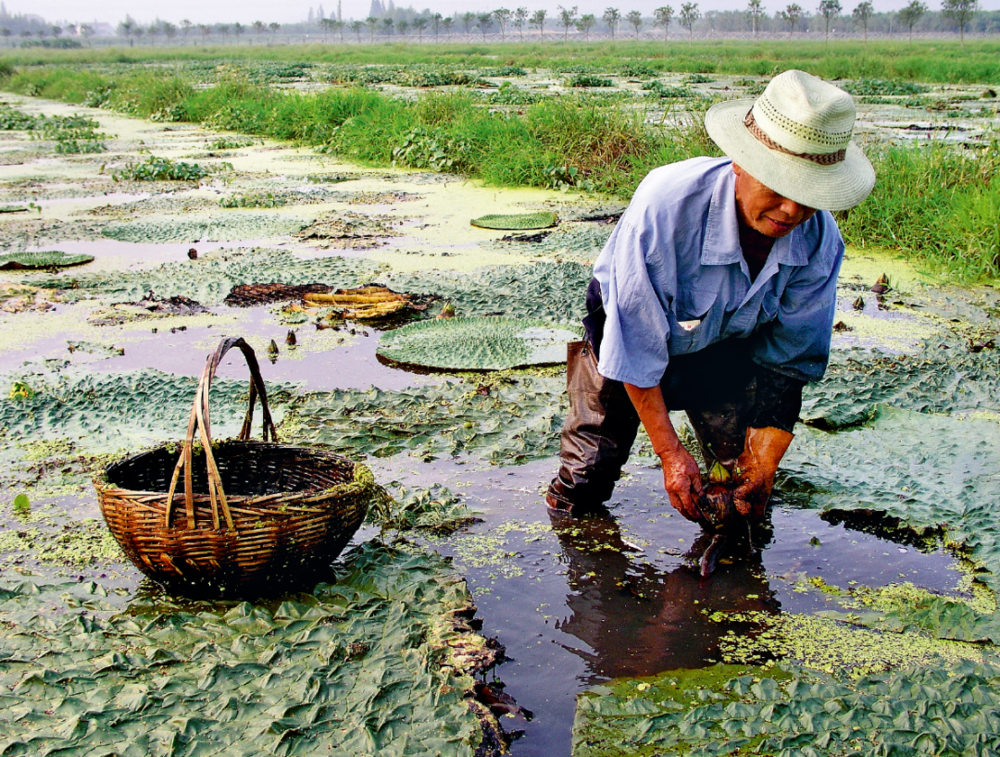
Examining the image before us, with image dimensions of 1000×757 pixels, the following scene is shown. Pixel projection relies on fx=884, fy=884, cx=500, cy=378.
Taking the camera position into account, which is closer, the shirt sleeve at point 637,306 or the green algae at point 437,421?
the shirt sleeve at point 637,306

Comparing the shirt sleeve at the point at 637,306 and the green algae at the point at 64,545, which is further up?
the shirt sleeve at the point at 637,306

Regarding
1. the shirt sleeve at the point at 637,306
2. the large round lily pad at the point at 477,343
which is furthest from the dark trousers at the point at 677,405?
the large round lily pad at the point at 477,343

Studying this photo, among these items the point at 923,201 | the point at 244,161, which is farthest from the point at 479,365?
the point at 244,161

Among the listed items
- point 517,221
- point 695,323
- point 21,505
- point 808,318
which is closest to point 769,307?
point 808,318

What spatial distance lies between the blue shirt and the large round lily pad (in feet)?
5.43

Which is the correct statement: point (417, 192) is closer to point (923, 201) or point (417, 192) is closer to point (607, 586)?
point (923, 201)

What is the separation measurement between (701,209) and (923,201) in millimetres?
4299

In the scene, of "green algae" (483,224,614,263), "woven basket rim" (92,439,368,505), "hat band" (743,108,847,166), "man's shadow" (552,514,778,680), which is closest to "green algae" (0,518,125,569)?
"woven basket rim" (92,439,368,505)

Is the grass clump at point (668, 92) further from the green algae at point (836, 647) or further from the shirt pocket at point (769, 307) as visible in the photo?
the green algae at point (836, 647)

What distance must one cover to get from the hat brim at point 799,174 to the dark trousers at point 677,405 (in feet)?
2.03

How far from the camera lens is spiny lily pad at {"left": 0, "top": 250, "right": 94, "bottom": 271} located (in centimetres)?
570

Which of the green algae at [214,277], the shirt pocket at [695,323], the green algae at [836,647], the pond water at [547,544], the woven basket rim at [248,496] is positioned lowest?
the green algae at [836,647]

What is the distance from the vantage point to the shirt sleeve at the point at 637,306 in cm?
214

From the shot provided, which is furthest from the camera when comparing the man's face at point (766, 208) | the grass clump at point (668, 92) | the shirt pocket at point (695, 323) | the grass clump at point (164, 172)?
the grass clump at point (668, 92)
